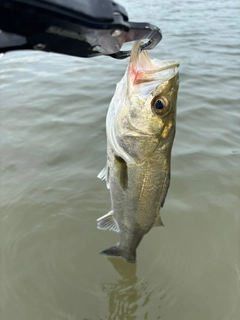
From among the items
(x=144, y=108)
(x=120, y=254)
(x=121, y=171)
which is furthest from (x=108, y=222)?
(x=144, y=108)

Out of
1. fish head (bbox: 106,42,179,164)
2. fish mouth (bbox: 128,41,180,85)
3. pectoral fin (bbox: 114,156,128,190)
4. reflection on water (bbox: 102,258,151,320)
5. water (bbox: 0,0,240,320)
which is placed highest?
fish mouth (bbox: 128,41,180,85)

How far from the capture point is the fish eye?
2045 millimetres

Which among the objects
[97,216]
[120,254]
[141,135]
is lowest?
[97,216]

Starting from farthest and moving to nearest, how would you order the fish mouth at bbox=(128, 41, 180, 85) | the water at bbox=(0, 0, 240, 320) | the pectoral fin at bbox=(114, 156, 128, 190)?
the water at bbox=(0, 0, 240, 320), the pectoral fin at bbox=(114, 156, 128, 190), the fish mouth at bbox=(128, 41, 180, 85)

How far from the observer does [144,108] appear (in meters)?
2.08

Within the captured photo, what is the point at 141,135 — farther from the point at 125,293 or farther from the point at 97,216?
the point at 97,216

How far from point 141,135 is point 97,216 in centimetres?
182

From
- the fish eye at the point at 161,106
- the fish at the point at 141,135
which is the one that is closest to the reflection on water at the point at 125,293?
the fish at the point at 141,135

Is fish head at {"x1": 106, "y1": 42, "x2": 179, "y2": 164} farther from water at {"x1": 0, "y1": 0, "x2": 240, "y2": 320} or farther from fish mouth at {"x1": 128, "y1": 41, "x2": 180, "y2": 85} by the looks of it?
water at {"x1": 0, "y1": 0, "x2": 240, "y2": 320}

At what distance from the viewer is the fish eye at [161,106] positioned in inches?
80.5

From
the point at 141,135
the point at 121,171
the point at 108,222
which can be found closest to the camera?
the point at 141,135

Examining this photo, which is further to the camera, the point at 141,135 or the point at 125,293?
the point at 125,293

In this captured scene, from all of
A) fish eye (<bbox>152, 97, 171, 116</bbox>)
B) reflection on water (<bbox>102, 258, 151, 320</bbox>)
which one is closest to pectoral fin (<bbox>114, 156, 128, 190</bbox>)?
fish eye (<bbox>152, 97, 171, 116</bbox>)

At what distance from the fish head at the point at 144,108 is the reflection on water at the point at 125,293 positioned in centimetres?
144
